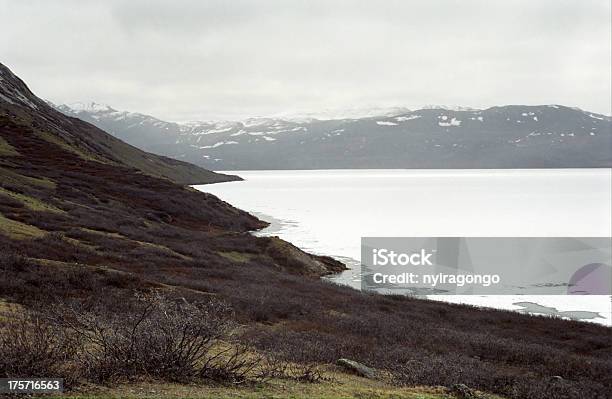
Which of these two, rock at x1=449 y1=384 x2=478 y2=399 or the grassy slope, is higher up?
the grassy slope

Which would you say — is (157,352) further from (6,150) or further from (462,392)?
(6,150)

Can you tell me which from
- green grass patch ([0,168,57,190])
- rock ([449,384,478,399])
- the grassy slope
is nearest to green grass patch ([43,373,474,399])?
the grassy slope

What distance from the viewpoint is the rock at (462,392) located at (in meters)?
12.3

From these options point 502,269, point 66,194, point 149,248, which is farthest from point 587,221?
point 66,194

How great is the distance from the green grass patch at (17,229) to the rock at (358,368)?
21.0 m

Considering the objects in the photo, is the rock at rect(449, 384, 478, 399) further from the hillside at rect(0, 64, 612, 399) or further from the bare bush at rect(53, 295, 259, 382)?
the bare bush at rect(53, 295, 259, 382)

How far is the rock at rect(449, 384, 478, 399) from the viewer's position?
484 inches

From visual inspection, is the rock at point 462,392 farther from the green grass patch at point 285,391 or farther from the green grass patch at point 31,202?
the green grass patch at point 31,202

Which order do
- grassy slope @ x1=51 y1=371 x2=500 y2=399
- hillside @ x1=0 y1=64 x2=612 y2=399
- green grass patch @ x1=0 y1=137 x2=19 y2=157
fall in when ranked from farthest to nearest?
green grass patch @ x1=0 y1=137 x2=19 y2=157 < hillside @ x1=0 y1=64 x2=612 y2=399 < grassy slope @ x1=51 y1=371 x2=500 y2=399

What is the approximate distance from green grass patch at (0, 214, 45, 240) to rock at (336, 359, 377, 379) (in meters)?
21.0

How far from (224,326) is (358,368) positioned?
4696 millimetres

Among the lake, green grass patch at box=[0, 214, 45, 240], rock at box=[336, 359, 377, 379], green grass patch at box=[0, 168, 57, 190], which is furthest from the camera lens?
green grass patch at box=[0, 168, 57, 190]

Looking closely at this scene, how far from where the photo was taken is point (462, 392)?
12.4 meters

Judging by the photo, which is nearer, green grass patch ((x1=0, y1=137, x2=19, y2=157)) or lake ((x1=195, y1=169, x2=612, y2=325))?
lake ((x1=195, y1=169, x2=612, y2=325))
